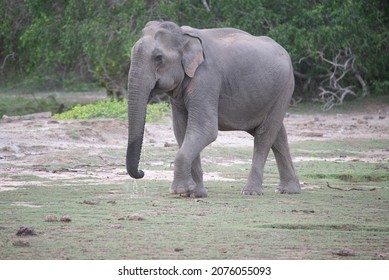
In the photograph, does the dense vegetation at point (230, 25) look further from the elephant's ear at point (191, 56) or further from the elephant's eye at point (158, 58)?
the elephant's eye at point (158, 58)

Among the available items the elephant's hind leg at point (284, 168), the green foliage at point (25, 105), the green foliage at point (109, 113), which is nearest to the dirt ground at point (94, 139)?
the green foliage at point (109, 113)

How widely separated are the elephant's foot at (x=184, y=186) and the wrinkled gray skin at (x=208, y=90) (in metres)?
0.01

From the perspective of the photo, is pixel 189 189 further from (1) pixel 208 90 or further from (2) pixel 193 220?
(2) pixel 193 220

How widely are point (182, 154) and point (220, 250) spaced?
325cm

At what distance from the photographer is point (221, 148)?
16359mm

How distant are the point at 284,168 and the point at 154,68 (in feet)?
7.42

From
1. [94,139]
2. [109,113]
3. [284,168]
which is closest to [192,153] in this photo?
[284,168]

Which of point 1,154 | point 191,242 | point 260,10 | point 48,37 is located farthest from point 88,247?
point 48,37

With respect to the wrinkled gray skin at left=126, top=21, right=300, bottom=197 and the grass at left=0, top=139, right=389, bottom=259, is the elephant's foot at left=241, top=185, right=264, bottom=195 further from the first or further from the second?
the grass at left=0, top=139, right=389, bottom=259

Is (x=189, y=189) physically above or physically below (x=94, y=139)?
above

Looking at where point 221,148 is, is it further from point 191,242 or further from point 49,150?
point 191,242

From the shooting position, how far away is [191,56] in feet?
37.1

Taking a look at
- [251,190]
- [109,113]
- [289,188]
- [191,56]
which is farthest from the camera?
[109,113]

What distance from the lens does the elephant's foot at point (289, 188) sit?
12.2 m
